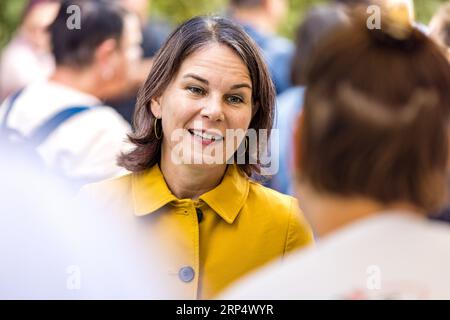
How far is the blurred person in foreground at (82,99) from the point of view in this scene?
2.39m

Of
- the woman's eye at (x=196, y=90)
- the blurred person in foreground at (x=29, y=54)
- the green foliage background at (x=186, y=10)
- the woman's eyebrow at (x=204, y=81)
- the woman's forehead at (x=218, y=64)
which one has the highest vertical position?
the green foliage background at (x=186, y=10)

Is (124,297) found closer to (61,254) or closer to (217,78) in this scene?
(61,254)

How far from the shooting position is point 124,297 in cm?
194

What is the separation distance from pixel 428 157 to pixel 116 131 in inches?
51.1

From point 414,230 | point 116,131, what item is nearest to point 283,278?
point 414,230

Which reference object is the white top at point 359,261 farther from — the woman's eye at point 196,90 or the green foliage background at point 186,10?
the green foliage background at point 186,10

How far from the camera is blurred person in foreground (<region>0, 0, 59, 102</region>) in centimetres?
340

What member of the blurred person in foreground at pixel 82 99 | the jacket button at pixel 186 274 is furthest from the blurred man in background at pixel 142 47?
the jacket button at pixel 186 274

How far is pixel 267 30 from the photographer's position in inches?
129

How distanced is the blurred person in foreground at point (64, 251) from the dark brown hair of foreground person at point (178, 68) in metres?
0.16

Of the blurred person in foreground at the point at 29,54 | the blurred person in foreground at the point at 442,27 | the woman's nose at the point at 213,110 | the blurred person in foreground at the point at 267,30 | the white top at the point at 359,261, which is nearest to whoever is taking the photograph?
the white top at the point at 359,261

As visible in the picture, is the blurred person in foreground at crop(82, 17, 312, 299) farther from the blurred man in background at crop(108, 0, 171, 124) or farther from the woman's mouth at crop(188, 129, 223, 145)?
the blurred man in background at crop(108, 0, 171, 124)

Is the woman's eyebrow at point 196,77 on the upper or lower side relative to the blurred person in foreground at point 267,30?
lower

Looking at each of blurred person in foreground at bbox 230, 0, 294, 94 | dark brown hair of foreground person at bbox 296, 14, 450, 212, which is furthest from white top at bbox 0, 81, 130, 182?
dark brown hair of foreground person at bbox 296, 14, 450, 212
